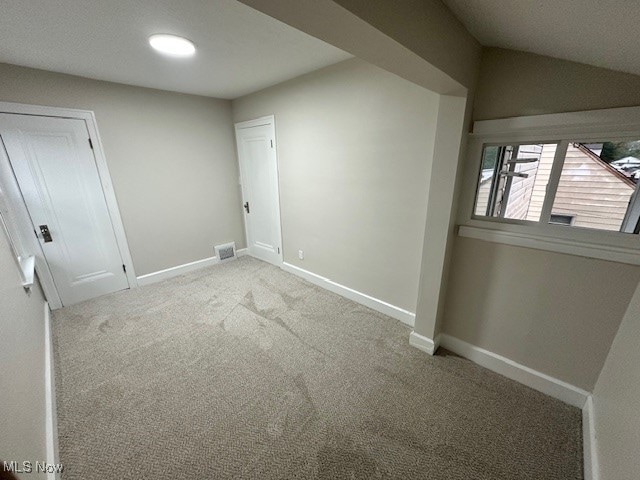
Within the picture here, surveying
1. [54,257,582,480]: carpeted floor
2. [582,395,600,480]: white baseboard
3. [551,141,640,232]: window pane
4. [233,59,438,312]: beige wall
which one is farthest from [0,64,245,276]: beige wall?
[582,395,600,480]: white baseboard

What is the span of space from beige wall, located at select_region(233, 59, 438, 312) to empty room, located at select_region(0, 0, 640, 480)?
0.02 m

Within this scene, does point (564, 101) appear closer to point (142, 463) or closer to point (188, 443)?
point (188, 443)

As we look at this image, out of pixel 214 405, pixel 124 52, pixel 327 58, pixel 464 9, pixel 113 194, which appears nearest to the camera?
pixel 464 9

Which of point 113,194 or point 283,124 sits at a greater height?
point 283,124

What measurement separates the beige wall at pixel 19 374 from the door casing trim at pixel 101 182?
104cm

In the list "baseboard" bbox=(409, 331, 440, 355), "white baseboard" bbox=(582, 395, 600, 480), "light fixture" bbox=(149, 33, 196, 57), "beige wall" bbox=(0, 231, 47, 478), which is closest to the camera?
"beige wall" bbox=(0, 231, 47, 478)

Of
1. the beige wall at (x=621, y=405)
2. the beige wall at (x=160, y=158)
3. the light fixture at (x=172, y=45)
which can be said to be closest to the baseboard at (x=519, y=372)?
the beige wall at (x=621, y=405)

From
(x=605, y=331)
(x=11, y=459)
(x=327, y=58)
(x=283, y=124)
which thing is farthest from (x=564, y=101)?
(x=11, y=459)

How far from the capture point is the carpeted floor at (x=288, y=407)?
1.34 m

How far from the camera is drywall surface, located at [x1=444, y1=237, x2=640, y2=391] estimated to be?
1.43m

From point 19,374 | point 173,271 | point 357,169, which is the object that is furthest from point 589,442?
point 173,271

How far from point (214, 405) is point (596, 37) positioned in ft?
8.83

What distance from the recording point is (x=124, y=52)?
198 centimetres

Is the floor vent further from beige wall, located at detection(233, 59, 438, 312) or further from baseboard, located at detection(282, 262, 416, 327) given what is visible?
beige wall, located at detection(233, 59, 438, 312)
